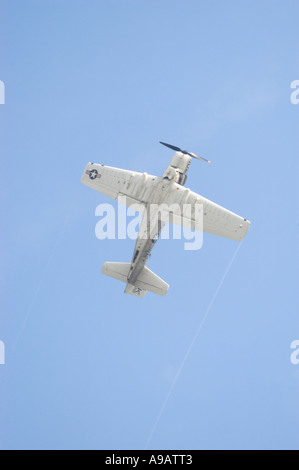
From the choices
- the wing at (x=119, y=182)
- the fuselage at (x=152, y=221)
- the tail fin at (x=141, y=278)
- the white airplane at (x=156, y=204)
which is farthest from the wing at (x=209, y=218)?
the tail fin at (x=141, y=278)

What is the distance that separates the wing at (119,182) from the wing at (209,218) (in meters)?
3.58

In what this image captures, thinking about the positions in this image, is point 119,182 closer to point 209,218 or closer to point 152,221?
point 152,221

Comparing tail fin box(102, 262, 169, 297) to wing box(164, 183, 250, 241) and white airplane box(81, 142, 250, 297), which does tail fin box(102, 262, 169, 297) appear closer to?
white airplane box(81, 142, 250, 297)

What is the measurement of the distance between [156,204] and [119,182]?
15.7 feet

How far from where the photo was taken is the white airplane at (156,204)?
187 ft

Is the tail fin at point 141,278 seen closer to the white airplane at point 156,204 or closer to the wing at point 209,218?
the white airplane at point 156,204

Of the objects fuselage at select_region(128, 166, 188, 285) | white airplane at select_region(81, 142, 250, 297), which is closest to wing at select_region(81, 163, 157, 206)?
white airplane at select_region(81, 142, 250, 297)

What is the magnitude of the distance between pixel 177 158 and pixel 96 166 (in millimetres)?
9069

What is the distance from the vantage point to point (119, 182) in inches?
2347

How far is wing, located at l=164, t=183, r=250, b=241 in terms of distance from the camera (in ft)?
193
